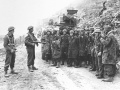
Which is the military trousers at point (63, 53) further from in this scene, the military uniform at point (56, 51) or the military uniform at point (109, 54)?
the military uniform at point (109, 54)

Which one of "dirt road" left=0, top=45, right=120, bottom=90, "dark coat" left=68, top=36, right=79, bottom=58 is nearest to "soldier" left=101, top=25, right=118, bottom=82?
"dirt road" left=0, top=45, right=120, bottom=90

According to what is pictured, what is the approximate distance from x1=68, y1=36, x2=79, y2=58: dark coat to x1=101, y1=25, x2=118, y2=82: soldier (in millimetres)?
2529

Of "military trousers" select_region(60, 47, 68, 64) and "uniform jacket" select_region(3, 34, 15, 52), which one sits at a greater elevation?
"uniform jacket" select_region(3, 34, 15, 52)

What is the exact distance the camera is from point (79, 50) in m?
10.3

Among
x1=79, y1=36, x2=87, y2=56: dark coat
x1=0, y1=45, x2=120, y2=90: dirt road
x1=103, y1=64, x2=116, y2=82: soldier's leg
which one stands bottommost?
x1=0, y1=45, x2=120, y2=90: dirt road

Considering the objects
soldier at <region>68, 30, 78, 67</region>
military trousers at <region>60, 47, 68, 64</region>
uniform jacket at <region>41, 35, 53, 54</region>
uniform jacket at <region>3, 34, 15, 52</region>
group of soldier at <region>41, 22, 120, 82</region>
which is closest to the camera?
group of soldier at <region>41, 22, 120, 82</region>

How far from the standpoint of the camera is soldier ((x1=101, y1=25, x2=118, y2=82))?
7680 millimetres

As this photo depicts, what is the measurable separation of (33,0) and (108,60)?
308ft

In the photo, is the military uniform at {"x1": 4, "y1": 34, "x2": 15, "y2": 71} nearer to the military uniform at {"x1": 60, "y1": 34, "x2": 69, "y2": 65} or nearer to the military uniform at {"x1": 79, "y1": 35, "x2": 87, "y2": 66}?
the military uniform at {"x1": 60, "y1": 34, "x2": 69, "y2": 65}

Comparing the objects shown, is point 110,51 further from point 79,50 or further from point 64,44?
point 64,44

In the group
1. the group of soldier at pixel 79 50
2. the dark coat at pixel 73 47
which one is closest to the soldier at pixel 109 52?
the group of soldier at pixel 79 50

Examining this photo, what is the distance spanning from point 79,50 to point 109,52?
268 centimetres

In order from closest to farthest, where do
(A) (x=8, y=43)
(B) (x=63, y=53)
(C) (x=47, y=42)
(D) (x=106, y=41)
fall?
(D) (x=106, y=41) < (A) (x=8, y=43) < (B) (x=63, y=53) < (C) (x=47, y=42)

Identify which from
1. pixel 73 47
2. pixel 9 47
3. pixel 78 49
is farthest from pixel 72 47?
pixel 9 47
